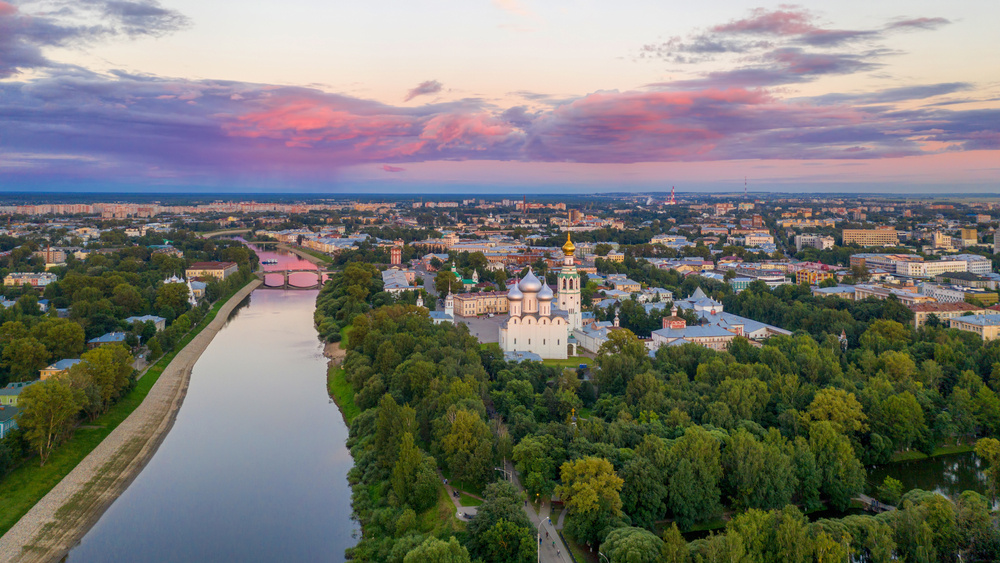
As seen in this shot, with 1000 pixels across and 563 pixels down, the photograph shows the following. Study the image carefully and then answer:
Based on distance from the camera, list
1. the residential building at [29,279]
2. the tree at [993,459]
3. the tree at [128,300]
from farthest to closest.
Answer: the residential building at [29,279], the tree at [128,300], the tree at [993,459]

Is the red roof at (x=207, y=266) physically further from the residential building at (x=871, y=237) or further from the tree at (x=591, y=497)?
the residential building at (x=871, y=237)

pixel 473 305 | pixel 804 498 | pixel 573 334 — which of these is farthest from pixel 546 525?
pixel 473 305

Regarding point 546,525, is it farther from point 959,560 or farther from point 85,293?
point 85,293

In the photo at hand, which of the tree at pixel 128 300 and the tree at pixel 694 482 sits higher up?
the tree at pixel 128 300

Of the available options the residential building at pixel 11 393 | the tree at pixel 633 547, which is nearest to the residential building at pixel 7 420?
the residential building at pixel 11 393

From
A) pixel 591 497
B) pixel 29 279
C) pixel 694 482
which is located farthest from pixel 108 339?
pixel 694 482
